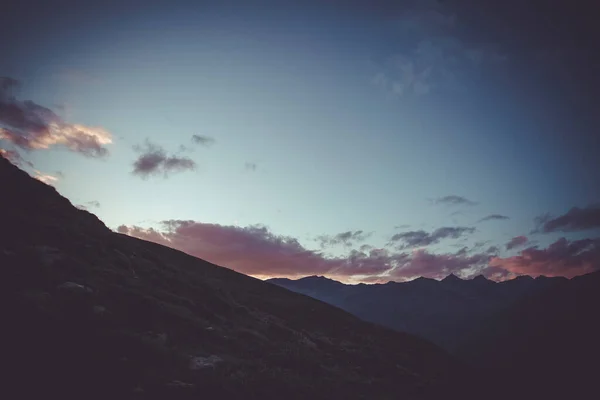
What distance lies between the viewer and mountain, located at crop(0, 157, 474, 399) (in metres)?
16.7

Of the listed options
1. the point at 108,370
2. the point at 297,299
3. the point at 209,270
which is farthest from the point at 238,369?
the point at 209,270

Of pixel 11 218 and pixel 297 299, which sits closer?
pixel 11 218

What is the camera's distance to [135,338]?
21.3 meters

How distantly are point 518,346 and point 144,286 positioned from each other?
247m

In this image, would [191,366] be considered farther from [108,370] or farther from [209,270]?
[209,270]

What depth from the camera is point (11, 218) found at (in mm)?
29828

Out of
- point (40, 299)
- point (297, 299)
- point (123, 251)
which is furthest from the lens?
point (297, 299)

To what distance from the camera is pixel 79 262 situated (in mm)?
27953

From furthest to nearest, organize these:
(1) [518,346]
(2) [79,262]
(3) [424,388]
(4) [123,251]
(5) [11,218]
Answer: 1. (1) [518,346]
2. (4) [123,251]
3. (3) [424,388]
4. (5) [11,218]
5. (2) [79,262]

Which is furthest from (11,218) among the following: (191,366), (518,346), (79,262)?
(518,346)

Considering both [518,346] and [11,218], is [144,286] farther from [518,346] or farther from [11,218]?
[518,346]

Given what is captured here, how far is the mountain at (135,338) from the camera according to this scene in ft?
54.9

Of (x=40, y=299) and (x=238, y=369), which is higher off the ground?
A: (x=40, y=299)

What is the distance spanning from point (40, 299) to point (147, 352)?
25.9 feet
